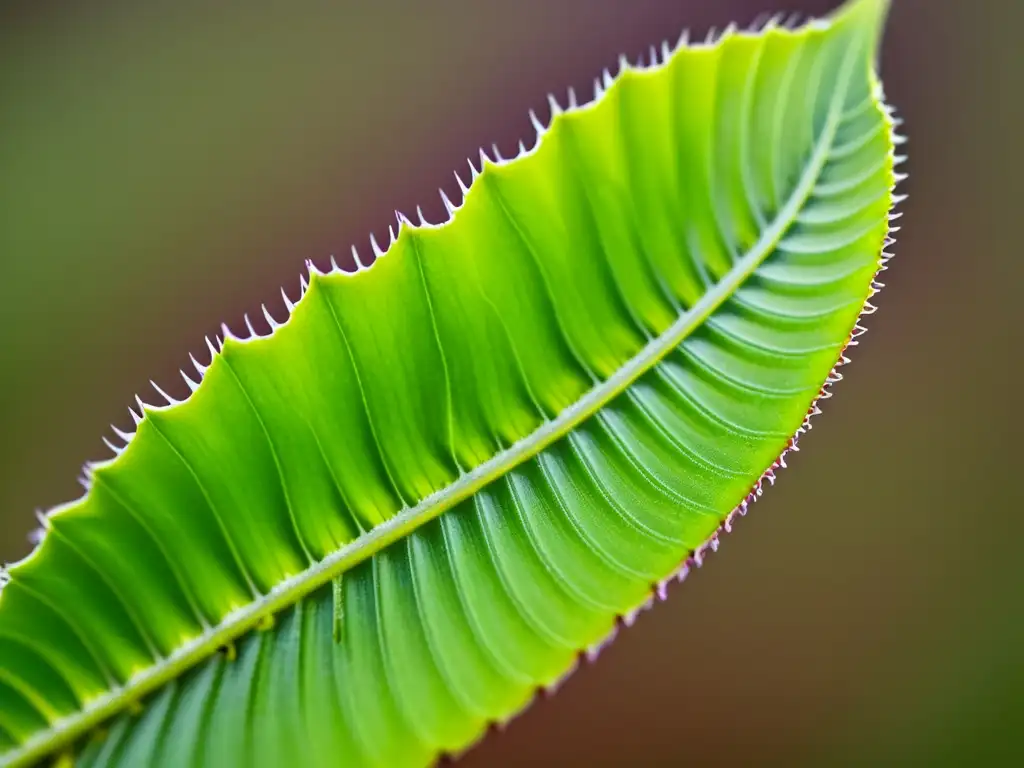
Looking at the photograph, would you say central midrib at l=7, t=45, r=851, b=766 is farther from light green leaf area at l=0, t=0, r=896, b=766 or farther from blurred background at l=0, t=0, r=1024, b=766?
blurred background at l=0, t=0, r=1024, b=766

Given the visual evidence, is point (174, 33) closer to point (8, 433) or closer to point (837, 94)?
point (8, 433)

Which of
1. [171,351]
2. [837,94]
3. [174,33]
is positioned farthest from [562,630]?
[174,33]

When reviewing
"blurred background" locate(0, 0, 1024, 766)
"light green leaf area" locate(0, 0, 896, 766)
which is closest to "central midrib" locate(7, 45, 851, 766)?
"light green leaf area" locate(0, 0, 896, 766)

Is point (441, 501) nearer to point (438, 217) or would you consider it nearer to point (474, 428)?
point (474, 428)

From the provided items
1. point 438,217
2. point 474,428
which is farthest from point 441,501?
point 438,217

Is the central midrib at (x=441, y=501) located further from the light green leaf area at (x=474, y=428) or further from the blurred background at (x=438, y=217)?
the blurred background at (x=438, y=217)

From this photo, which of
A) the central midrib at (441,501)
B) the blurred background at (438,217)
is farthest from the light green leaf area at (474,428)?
the blurred background at (438,217)
